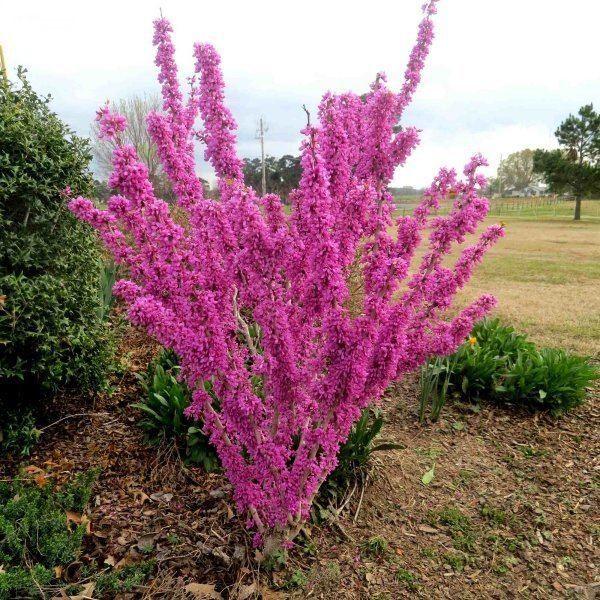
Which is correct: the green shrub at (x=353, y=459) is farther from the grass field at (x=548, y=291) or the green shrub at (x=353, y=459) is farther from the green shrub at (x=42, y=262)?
the grass field at (x=548, y=291)

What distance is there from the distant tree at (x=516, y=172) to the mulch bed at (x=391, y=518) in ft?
327

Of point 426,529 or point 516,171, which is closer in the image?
point 426,529

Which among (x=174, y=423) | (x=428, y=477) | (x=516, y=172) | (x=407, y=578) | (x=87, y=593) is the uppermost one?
(x=516, y=172)

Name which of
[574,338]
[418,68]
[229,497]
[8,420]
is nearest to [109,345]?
[8,420]

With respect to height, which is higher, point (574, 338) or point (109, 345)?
point (109, 345)

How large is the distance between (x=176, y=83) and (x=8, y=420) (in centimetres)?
298

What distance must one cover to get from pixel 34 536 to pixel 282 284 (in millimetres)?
Answer: 2098

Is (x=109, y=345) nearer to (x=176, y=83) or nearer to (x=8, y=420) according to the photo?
(x=8, y=420)

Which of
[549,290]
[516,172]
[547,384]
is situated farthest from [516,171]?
[547,384]

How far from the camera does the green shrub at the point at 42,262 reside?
11.7ft

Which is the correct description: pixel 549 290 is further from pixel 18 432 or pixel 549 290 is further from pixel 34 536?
pixel 34 536

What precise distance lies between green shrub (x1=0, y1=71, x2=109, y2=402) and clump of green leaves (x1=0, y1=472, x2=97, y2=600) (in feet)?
3.15

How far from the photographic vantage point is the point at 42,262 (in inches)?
150

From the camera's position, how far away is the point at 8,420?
3.78 meters
